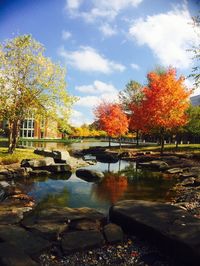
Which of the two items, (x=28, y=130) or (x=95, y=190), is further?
(x=28, y=130)

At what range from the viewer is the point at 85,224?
35.1 feet

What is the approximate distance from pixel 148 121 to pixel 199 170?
1594 cm

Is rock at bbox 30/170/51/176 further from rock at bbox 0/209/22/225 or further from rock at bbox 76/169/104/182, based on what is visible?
rock at bbox 0/209/22/225

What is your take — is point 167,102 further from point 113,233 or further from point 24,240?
point 24,240

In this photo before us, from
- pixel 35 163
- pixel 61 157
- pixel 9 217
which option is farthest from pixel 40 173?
pixel 9 217

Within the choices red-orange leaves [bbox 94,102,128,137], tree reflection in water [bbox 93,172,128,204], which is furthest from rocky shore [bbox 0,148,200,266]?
red-orange leaves [bbox 94,102,128,137]

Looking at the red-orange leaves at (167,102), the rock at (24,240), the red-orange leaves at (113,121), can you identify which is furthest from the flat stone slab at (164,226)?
the red-orange leaves at (113,121)

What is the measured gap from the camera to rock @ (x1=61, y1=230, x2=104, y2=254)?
889 cm

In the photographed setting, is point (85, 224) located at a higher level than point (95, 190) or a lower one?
higher

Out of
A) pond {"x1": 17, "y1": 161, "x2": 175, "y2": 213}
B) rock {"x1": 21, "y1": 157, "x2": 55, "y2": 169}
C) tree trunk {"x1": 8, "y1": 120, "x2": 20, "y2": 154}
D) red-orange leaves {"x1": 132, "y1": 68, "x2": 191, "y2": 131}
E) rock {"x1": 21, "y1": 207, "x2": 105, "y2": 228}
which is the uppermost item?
red-orange leaves {"x1": 132, "y1": 68, "x2": 191, "y2": 131}

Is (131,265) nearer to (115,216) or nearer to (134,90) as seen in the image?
(115,216)

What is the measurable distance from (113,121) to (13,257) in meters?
49.5

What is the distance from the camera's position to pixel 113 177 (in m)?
25.8

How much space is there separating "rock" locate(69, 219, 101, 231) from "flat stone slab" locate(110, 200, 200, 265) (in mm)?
751
